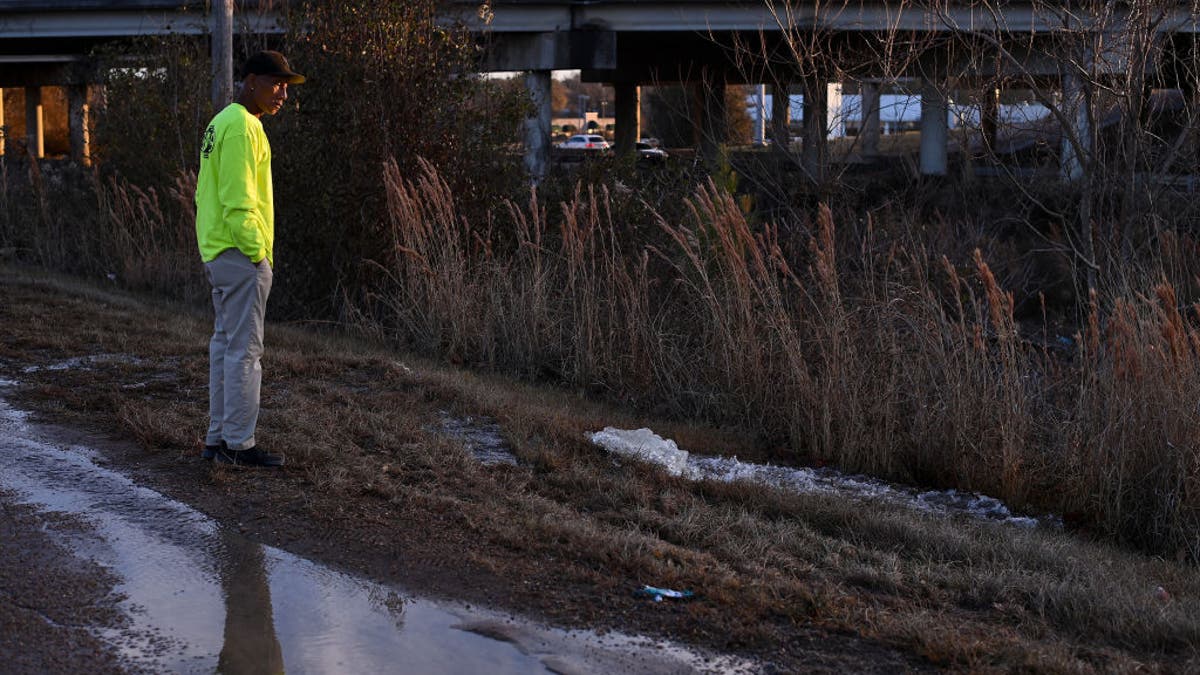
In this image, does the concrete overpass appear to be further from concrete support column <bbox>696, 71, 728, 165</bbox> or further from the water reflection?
the water reflection

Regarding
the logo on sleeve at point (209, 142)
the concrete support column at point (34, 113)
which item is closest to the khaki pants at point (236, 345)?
the logo on sleeve at point (209, 142)

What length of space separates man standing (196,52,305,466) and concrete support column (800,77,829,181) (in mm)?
6818

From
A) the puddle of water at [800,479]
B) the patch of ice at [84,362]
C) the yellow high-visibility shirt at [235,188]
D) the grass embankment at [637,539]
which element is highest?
the yellow high-visibility shirt at [235,188]

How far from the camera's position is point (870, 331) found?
9633 millimetres

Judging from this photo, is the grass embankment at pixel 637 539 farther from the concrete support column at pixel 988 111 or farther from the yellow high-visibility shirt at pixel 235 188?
the concrete support column at pixel 988 111

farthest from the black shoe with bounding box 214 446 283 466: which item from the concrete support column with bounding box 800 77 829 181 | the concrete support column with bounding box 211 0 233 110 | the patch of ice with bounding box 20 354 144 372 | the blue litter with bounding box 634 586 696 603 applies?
the concrete support column with bounding box 211 0 233 110

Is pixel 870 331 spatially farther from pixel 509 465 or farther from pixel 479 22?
pixel 479 22

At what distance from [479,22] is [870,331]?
971cm

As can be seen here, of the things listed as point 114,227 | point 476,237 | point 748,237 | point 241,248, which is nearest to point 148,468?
point 241,248

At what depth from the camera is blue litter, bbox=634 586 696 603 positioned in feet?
17.9

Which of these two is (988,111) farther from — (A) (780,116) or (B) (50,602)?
(B) (50,602)

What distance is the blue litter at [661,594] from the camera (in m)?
5.46

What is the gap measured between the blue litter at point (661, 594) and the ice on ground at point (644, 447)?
94.1 inches

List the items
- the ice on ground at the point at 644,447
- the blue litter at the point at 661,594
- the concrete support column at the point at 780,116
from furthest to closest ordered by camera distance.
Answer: the concrete support column at the point at 780,116 → the ice on ground at the point at 644,447 → the blue litter at the point at 661,594
